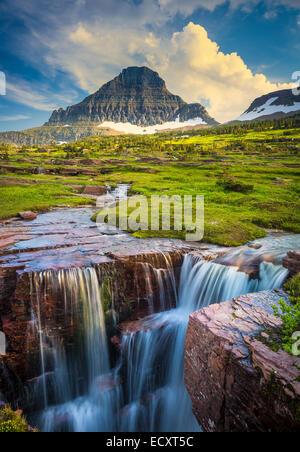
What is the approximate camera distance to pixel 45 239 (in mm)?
14023

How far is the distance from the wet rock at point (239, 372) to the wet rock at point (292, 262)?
3.05 m

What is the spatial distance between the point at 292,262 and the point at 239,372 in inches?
260

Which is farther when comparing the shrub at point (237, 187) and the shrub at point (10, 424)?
the shrub at point (237, 187)

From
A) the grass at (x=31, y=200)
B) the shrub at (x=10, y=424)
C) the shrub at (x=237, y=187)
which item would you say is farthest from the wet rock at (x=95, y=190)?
the shrub at (x=10, y=424)

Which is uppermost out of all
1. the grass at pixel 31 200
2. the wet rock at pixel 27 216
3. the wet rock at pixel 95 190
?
the wet rock at pixel 95 190

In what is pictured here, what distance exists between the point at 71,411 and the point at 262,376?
8828mm

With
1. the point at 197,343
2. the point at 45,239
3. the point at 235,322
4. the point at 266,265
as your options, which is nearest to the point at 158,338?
the point at 197,343

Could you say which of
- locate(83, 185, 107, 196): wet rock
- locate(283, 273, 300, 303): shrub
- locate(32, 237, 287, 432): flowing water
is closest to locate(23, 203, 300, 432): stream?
locate(32, 237, 287, 432): flowing water

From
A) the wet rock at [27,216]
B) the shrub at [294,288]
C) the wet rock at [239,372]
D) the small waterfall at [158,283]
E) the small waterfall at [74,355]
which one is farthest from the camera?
the wet rock at [27,216]

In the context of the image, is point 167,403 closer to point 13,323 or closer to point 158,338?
point 158,338

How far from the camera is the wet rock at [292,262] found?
10047mm

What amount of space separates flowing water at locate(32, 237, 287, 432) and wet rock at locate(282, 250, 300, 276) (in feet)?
0.86

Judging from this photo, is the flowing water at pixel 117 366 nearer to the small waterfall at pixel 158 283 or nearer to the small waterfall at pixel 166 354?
the small waterfall at pixel 166 354

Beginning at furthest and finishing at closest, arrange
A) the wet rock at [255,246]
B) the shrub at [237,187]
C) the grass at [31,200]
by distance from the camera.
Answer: the shrub at [237,187] → the grass at [31,200] → the wet rock at [255,246]
